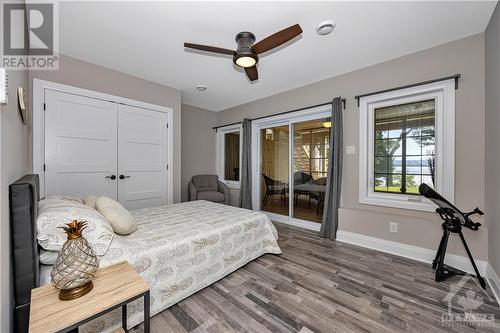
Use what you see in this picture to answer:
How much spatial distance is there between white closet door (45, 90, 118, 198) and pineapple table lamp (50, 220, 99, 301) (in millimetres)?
2324

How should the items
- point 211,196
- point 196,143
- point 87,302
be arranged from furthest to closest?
point 196,143 → point 211,196 → point 87,302

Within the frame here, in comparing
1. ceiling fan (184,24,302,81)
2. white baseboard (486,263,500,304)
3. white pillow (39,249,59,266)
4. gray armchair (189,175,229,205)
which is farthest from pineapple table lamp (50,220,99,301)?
gray armchair (189,175,229,205)

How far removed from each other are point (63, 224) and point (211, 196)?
10.7ft

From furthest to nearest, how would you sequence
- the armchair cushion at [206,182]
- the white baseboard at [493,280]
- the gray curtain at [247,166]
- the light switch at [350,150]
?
the armchair cushion at [206,182] → the gray curtain at [247,166] → the light switch at [350,150] → the white baseboard at [493,280]

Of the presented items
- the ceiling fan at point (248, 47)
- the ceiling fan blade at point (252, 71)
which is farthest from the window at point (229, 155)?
the ceiling fan at point (248, 47)

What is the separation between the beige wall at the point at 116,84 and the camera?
2.75m

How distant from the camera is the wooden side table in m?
0.90

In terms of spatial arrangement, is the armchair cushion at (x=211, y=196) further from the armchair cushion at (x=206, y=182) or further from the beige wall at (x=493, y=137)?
the beige wall at (x=493, y=137)

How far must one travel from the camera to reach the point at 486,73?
2203 millimetres

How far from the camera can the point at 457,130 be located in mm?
2391

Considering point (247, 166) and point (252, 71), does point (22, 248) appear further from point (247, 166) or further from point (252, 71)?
point (247, 166)

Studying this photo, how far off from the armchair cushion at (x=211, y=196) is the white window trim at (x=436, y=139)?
2.83m

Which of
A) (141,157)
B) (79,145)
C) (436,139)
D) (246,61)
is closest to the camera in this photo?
(246,61)

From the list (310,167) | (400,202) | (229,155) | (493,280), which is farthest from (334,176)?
(229,155)
